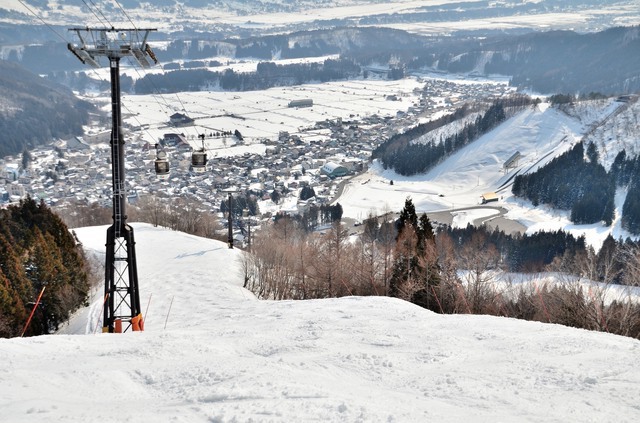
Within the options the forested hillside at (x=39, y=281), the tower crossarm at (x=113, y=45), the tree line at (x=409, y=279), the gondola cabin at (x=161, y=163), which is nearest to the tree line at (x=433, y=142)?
the tree line at (x=409, y=279)

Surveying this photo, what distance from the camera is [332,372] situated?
8375mm

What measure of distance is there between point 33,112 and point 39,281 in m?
90.7

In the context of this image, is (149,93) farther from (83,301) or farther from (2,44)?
(83,301)

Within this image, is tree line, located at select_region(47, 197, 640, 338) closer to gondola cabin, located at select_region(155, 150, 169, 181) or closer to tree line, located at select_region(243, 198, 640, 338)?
tree line, located at select_region(243, 198, 640, 338)

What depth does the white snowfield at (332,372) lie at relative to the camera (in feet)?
22.2

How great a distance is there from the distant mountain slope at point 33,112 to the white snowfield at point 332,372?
8050 centimetres

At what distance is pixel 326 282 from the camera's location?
2005 cm

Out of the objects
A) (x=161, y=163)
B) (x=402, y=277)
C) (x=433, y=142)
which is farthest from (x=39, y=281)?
(x=433, y=142)

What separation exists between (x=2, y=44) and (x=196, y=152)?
179344 mm

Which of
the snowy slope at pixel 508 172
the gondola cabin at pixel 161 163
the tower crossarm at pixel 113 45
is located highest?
the tower crossarm at pixel 113 45

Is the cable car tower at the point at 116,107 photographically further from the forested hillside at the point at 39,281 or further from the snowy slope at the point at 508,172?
the snowy slope at the point at 508,172

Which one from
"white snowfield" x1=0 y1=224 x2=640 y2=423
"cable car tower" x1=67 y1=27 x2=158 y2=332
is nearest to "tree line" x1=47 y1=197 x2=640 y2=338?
"white snowfield" x1=0 y1=224 x2=640 y2=423

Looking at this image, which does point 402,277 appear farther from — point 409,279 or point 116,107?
point 116,107

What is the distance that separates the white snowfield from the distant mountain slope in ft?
264
